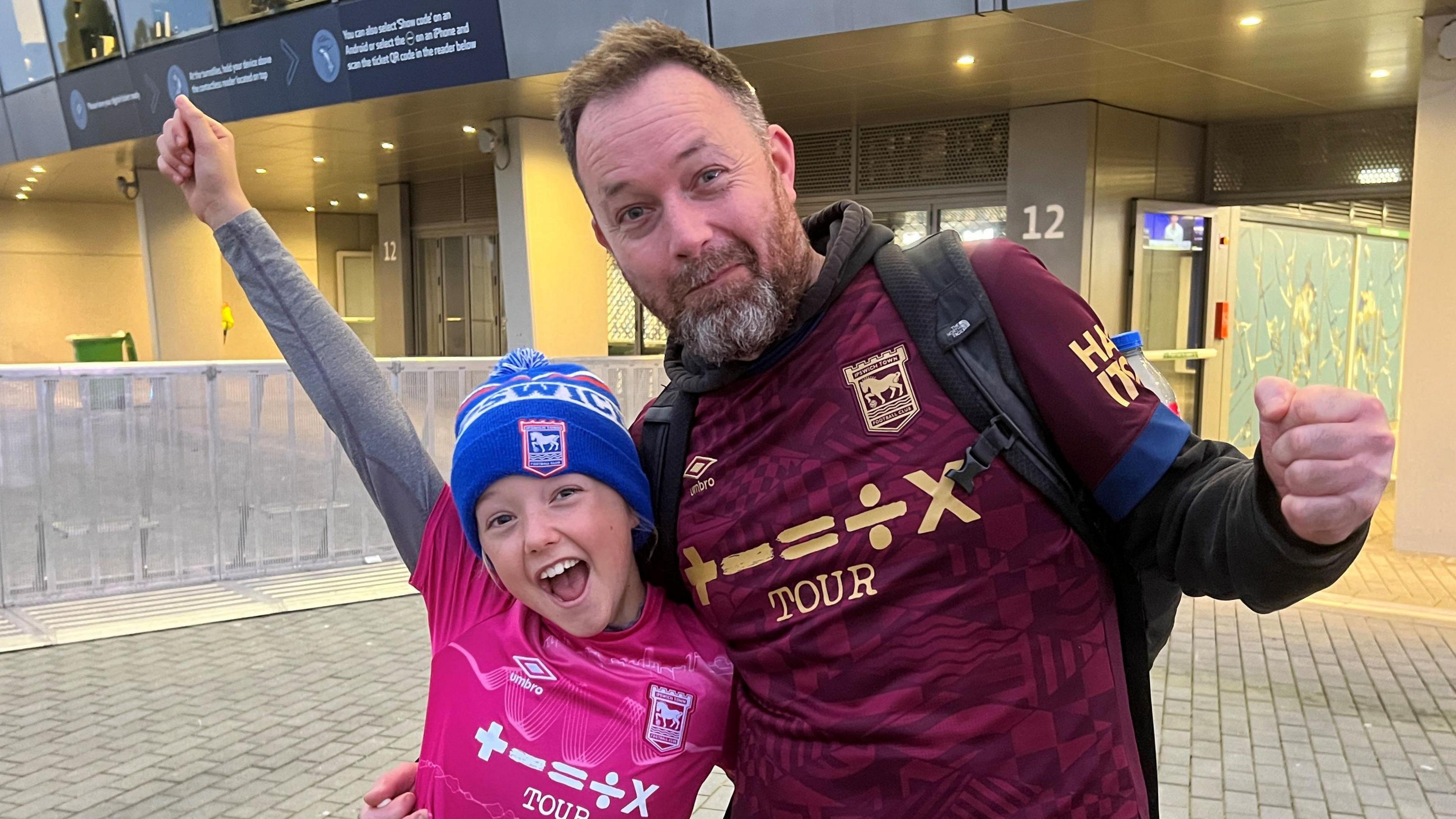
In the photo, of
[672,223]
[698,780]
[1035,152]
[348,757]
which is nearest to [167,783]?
[348,757]

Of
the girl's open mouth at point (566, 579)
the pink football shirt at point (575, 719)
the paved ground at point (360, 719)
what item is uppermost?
the girl's open mouth at point (566, 579)

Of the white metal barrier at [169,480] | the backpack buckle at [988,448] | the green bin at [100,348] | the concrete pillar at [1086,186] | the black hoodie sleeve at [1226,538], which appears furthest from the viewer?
the green bin at [100,348]

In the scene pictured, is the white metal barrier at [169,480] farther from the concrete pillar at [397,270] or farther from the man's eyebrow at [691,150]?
the concrete pillar at [397,270]

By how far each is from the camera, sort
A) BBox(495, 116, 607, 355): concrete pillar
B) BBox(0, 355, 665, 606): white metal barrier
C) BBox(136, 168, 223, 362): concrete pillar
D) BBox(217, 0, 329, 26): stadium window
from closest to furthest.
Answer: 1. BBox(0, 355, 665, 606): white metal barrier
2. BBox(217, 0, 329, 26): stadium window
3. BBox(495, 116, 607, 355): concrete pillar
4. BBox(136, 168, 223, 362): concrete pillar

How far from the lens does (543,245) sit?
13.7 metres

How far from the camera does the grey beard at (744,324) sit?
1.54 meters

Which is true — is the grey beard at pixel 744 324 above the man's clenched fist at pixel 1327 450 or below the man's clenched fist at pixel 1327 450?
above

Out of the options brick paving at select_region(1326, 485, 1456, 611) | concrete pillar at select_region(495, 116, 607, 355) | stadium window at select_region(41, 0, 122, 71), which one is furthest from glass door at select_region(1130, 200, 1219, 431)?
stadium window at select_region(41, 0, 122, 71)

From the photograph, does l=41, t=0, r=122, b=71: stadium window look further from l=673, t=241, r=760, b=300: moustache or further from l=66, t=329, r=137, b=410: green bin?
l=673, t=241, r=760, b=300: moustache

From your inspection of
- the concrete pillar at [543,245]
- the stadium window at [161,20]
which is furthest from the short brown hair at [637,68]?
the stadium window at [161,20]

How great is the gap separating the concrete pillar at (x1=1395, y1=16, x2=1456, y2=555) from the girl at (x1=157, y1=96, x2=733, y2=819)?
8.31 meters

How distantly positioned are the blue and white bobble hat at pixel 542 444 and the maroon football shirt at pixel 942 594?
0.31 metres

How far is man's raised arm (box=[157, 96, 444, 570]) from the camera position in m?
1.83

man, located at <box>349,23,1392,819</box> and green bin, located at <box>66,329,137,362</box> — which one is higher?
man, located at <box>349,23,1392,819</box>
